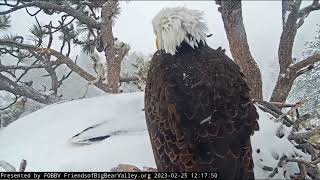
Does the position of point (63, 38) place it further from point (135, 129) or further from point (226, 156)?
point (226, 156)

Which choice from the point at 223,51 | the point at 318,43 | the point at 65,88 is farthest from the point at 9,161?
the point at 65,88

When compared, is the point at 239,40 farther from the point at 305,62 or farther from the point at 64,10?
the point at 64,10

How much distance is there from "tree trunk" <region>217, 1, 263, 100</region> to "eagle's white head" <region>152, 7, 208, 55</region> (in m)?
0.54

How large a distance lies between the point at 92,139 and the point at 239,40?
854mm

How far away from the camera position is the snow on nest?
1243 millimetres

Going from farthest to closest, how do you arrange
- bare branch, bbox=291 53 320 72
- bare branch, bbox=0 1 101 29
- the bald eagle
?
1. bare branch, bbox=0 1 101 29
2. bare branch, bbox=291 53 320 72
3. the bald eagle

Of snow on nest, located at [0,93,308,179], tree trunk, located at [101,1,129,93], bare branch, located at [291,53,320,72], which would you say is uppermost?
tree trunk, located at [101,1,129,93]

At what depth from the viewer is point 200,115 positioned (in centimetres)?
113

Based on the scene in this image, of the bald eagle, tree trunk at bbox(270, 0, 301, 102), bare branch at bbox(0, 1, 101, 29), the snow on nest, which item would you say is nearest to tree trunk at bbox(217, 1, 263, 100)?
tree trunk at bbox(270, 0, 301, 102)

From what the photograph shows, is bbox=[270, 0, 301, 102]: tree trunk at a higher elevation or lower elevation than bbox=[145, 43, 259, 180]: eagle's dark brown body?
higher

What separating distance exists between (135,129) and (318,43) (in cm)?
111

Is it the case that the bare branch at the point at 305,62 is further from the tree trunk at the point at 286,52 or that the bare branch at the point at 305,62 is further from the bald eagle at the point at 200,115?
the bald eagle at the point at 200,115

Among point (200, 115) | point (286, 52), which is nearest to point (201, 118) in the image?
point (200, 115)

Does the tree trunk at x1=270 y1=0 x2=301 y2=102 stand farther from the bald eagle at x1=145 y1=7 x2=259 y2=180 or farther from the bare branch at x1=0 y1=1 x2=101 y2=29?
the bare branch at x1=0 y1=1 x2=101 y2=29
